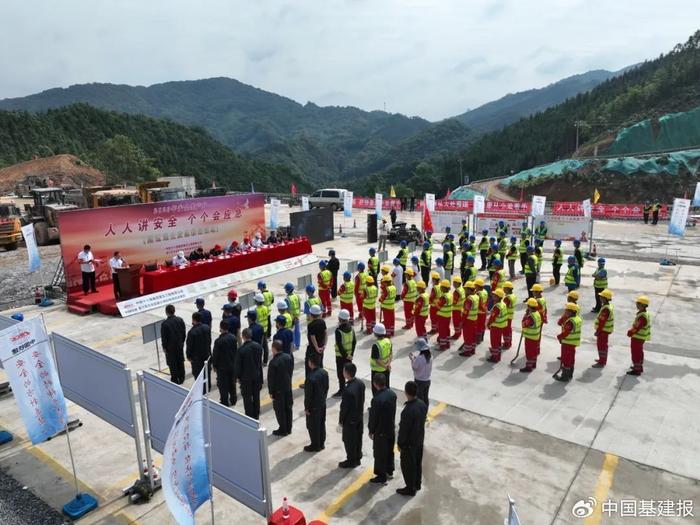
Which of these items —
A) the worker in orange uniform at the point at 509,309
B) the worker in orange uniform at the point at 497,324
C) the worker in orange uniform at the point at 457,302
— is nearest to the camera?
the worker in orange uniform at the point at 497,324

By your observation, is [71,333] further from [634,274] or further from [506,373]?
[634,274]

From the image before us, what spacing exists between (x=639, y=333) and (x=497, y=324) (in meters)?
2.56


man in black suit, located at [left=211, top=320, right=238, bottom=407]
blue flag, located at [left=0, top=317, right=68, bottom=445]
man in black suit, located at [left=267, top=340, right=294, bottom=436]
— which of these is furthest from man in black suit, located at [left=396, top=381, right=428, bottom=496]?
blue flag, located at [left=0, top=317, right=68, bottom=445]

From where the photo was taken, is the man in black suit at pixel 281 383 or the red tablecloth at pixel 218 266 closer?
the man in black suit at pixel 281 383

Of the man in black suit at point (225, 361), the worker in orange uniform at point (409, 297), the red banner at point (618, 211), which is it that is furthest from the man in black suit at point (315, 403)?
the red banner at point (618, 211)

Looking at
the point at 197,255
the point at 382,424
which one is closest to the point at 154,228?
the point at 197,255

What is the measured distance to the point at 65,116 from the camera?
8762 cm

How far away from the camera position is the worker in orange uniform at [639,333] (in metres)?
9.24

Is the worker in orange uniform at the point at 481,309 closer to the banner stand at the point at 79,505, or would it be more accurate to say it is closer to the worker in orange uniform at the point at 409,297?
the worker in orange uniform at the point at 409,297

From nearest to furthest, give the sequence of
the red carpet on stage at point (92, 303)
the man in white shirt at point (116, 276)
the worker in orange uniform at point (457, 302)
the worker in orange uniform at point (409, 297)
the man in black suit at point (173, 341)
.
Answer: the man in black suit at point (173, 341) → the worker in orange uniform at point (457, 302) → the worker in orange uniform at point (409, 297) → the red carpet on stage at point (92, 303) → the man in white shirt at point (116, 276)

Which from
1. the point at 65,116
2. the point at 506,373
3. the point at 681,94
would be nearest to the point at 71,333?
the point at 506,373

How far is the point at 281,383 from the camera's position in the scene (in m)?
7.27

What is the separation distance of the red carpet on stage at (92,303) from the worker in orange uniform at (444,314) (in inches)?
358

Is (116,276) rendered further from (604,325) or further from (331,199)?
(331,199)
